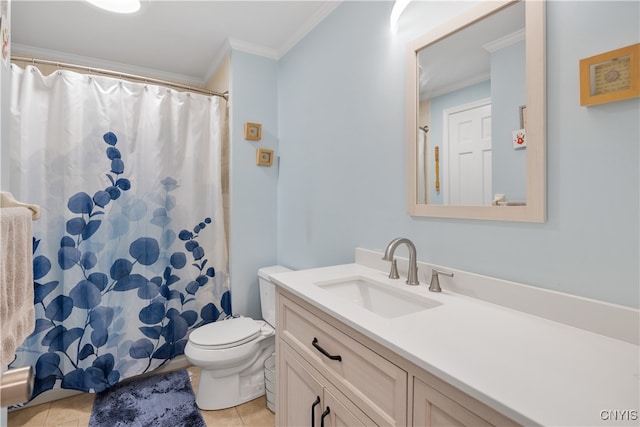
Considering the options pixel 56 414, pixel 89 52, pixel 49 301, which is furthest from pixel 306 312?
pixel 89 52

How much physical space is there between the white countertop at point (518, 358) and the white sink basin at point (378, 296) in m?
0.13

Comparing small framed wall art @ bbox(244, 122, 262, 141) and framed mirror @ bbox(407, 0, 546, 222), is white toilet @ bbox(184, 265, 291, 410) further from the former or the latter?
framed mirror @ bbox(407, 0, 546, 222)

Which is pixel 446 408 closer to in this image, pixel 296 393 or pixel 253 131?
pixel 296 393

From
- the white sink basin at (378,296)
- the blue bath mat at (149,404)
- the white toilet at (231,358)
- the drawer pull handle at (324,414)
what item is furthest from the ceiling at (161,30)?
the blue bath mat at (149,404)

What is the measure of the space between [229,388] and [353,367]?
130 centimetres

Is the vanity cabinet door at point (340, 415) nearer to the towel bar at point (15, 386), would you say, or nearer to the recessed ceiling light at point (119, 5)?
the towel bar at point (15, 386)

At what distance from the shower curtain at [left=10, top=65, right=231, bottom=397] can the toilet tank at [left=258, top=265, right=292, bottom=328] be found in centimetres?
36

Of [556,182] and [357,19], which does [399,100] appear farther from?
[556,182]

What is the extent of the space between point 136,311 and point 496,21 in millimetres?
2478

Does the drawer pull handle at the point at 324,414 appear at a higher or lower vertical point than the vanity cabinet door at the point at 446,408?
lower

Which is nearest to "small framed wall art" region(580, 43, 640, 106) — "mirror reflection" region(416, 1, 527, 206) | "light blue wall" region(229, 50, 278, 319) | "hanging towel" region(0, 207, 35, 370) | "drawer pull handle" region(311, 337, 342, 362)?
"mirror reflection" region(416, 1, 527, 206)

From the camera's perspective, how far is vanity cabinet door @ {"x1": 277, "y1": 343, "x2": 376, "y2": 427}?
3.06 ft

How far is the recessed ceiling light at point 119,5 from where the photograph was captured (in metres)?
1.75

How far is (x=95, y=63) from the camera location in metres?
2.54
